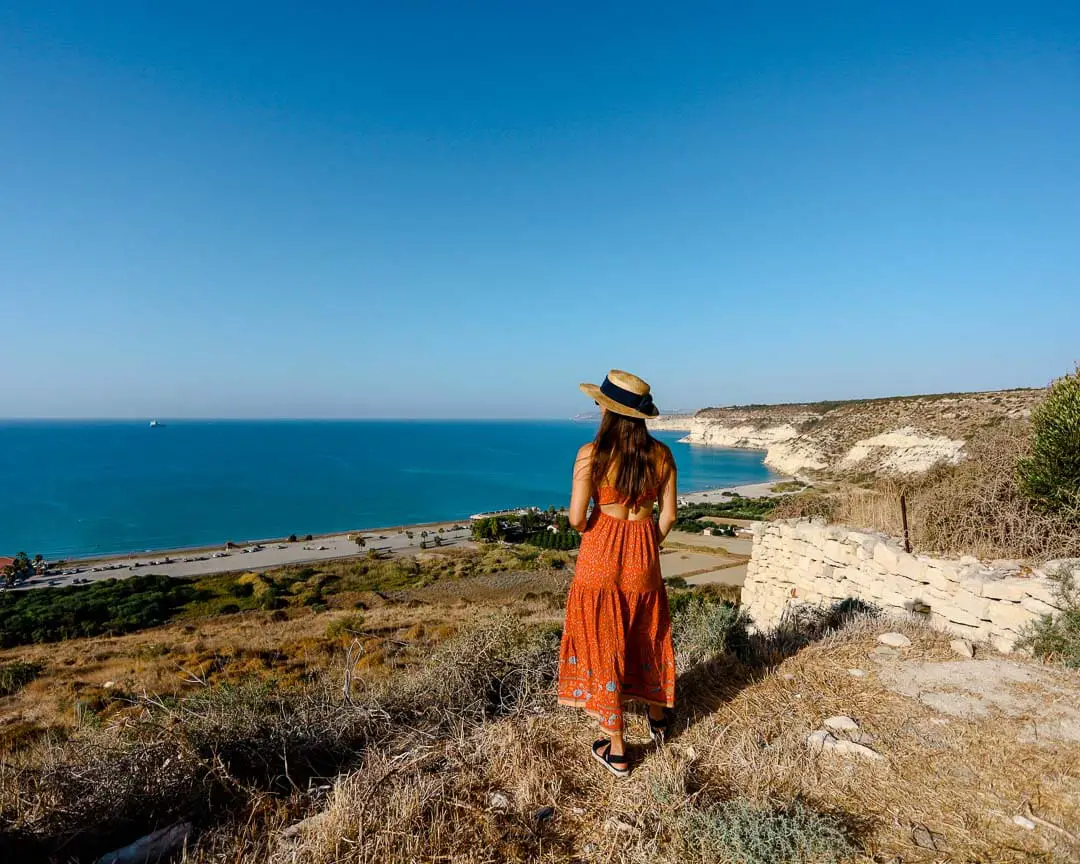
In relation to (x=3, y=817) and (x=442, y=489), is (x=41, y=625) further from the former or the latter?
(x=442, y=489)

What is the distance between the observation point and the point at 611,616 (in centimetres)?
288

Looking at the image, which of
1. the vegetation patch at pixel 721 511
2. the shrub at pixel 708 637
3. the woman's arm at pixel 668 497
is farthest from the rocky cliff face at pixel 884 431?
the woman's arm at pixel 668 497

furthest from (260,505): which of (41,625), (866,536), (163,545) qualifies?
(866,536)

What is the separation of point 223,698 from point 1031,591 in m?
6.60

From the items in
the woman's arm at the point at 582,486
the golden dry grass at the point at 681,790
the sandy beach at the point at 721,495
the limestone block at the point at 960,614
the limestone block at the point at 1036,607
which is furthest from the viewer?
the sandy beach at the point at 721,495

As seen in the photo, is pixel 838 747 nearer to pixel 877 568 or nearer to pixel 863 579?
pixel 877 568

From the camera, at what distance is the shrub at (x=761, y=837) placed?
2.09 meters

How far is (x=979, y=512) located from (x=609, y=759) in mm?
6237

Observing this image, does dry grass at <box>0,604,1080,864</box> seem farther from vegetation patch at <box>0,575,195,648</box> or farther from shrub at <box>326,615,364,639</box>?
vegetation patch at <box>0,575,195,648</box>

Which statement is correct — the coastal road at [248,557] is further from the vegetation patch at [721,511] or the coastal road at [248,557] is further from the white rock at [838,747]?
the white rock at [838,747]

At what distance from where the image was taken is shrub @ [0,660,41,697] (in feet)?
51.4

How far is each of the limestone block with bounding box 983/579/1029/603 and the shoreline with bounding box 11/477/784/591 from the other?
40077 mm

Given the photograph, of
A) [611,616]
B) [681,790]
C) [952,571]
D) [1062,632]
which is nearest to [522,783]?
[681,790]

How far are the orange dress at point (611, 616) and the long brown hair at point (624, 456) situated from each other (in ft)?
0.23
